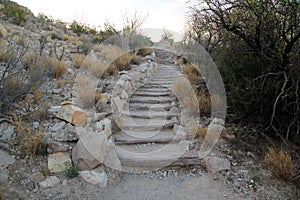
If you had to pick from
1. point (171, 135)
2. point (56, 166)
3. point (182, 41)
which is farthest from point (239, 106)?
point (182, 41)

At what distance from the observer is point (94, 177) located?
3012mm

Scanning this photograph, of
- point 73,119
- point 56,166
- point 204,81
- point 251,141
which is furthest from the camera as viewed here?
point 204,81

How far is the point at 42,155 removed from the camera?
3178 millimetres

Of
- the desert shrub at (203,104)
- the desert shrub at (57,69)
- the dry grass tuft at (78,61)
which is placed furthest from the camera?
the dry grass tuft at (78,61)

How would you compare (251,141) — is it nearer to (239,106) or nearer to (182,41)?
(239,106)

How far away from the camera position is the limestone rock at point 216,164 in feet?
10.7

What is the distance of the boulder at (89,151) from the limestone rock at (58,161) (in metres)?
0.10

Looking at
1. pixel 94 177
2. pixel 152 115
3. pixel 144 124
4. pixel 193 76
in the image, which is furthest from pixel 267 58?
pixel 94 177

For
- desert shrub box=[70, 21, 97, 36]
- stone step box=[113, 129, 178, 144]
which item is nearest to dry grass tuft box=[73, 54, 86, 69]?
stone step box=[113, 129, 178, 144]

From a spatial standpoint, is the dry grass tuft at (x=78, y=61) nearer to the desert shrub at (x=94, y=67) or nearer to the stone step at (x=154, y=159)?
the desert shrub at (x=94, y=67)

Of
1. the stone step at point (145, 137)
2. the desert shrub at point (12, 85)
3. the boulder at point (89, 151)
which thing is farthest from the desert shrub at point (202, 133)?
the desert shrub at point (12, 85)

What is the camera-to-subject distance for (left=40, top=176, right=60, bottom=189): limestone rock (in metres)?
2.80

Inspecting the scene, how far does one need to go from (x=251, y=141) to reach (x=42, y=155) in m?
3.34

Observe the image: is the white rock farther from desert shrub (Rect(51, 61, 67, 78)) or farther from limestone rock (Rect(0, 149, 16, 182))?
desert shrub (Rect(51, 61, 67, 78))
